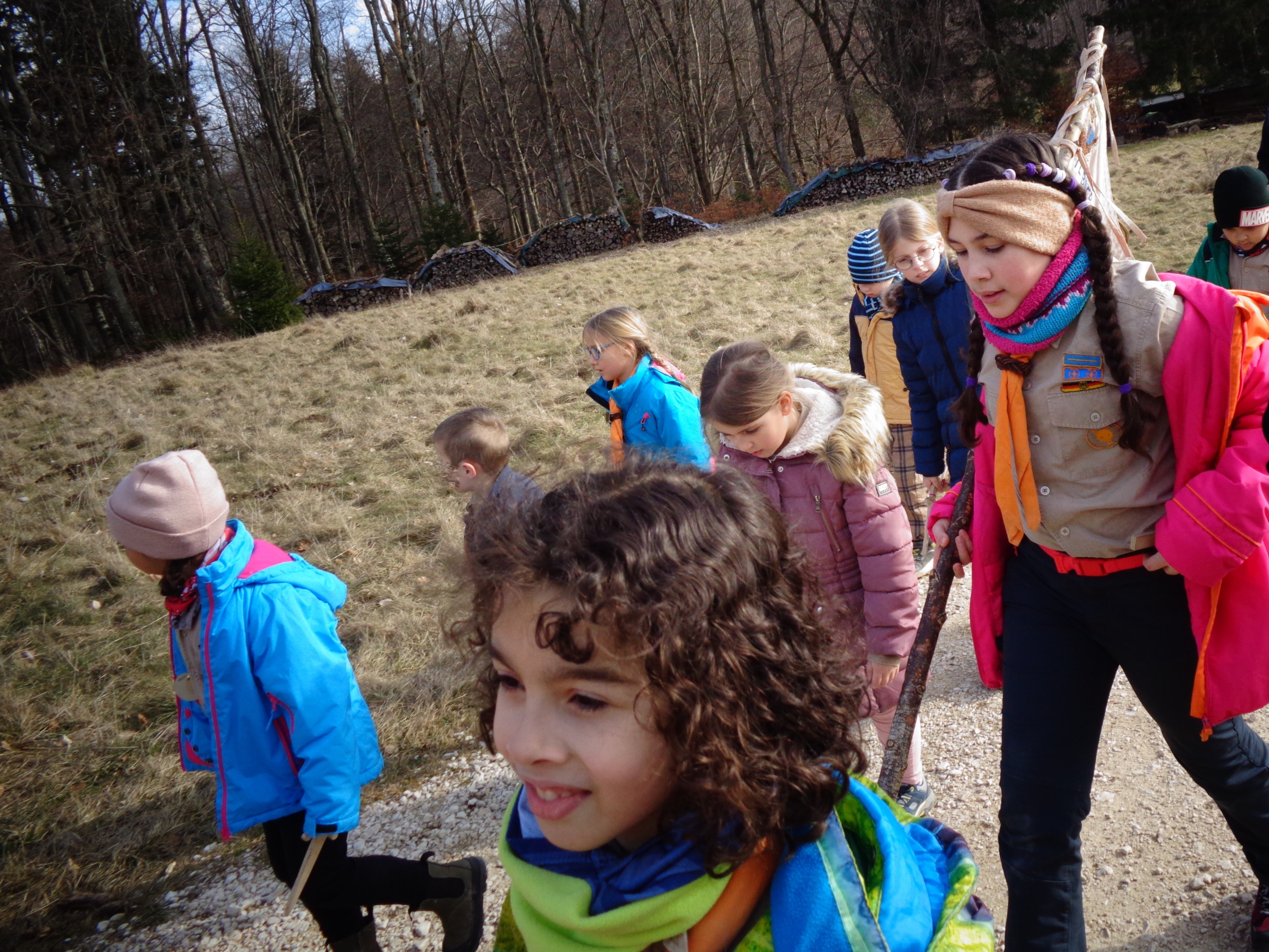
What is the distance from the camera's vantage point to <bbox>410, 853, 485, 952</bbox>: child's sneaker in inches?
111

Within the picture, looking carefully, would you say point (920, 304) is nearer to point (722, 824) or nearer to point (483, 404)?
point (722, 824)

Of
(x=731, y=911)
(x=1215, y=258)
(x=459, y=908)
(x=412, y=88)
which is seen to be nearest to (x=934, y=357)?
(x=1215, y=258)

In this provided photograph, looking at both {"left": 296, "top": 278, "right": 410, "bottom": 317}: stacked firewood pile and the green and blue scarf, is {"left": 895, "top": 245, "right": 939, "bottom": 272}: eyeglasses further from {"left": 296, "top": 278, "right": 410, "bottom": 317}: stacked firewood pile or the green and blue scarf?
{"left": 296, "top": 278, "right": 410, "bottom": 317}: stacked firewood pile

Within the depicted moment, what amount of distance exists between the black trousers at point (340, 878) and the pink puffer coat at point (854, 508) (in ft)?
5.36

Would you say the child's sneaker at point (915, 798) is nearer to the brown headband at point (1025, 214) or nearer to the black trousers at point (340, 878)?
the black trousers at point (340, 878)

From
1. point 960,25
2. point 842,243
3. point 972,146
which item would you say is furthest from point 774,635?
point 960,25

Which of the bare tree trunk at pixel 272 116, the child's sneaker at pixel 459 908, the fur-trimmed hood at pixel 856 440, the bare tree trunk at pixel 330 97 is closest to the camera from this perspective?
the fur-trimmed hood at pixel 856 440

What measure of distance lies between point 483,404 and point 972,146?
1644cm

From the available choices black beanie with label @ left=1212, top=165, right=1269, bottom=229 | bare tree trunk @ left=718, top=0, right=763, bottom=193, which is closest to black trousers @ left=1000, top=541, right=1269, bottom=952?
black beanie with label @ left=1212, top=165, right=1269, bottom=229

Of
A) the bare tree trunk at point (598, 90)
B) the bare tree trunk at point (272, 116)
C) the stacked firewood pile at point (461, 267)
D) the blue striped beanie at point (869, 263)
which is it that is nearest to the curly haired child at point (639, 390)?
the blue striped beanie at point (869, 263)

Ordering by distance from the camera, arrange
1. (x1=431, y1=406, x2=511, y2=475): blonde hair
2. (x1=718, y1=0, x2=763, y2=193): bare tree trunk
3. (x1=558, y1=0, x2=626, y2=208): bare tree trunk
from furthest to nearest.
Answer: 1. (x1=718, y1=0, x2=763, y2=193): bare tree trunk
2. (x1=558, y1=0, x2=626, y2=208): bare tree trunk
3. (x1=431, y1=406, x2=511, y2=475): blonde hair

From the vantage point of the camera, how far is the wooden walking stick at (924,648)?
6.57ft

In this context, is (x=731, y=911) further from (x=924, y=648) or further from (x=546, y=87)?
(x=546, y=87)

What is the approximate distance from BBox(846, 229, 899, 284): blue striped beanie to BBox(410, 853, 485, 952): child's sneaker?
10.6 feet
